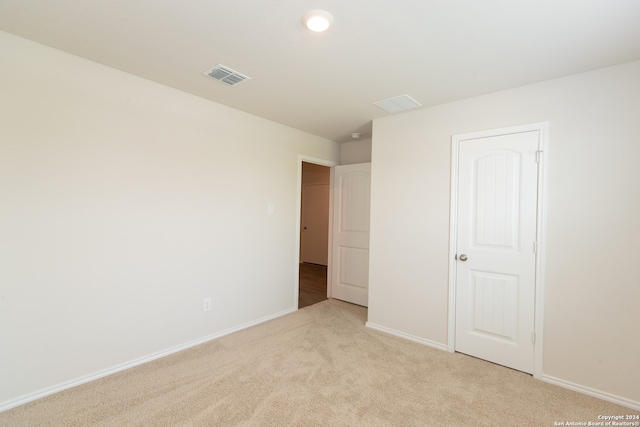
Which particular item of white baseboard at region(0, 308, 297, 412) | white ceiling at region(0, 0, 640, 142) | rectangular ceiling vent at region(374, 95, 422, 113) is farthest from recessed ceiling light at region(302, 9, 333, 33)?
white baseboard at region(0, 308, 297, 412)

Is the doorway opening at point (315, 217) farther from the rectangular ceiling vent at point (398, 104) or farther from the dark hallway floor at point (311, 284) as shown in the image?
the rectangular ceiling vent at point (398, 104)

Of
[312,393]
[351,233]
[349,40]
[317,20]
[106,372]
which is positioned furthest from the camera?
[351,233]

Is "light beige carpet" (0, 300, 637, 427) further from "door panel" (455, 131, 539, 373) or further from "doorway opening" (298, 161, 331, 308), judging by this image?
"doorway opening" (298, 161, 331, 308)

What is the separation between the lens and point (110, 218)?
225cm

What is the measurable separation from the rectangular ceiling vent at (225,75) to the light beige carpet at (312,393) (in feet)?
7.84

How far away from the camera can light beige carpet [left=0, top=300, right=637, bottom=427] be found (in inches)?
71.1

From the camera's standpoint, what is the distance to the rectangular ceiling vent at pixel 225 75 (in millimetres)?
2225

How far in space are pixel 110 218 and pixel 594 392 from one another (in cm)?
387

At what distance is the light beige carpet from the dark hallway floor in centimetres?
154

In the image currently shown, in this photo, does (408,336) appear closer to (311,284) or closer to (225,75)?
(311,284)

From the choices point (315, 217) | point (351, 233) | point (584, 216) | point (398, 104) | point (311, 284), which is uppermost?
point (398, 104)

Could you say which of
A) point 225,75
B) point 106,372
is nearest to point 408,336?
point 106,372

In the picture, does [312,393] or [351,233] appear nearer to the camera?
[312,393]

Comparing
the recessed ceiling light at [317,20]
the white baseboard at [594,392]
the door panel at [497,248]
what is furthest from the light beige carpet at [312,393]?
the recessed ceiling light at [317,20]
